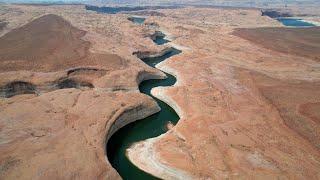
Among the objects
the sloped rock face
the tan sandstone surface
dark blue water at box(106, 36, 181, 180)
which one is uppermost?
the sloped rock face

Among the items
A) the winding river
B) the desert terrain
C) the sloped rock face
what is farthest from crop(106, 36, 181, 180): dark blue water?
the sloped rock face

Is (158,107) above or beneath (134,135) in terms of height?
above

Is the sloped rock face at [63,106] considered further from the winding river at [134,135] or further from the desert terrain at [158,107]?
the winding river at [134,135]

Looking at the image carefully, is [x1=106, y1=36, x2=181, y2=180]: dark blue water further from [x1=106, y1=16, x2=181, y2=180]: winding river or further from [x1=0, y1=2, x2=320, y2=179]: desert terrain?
[x1=0, y1=2, x2=320, y2=179]: desert terrain

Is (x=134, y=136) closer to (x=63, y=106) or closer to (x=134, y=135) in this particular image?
(x=134, y=135)

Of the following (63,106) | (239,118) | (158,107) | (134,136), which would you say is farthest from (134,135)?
(239,118)

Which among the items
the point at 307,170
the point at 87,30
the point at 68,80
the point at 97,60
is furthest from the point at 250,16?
the point at 307,170

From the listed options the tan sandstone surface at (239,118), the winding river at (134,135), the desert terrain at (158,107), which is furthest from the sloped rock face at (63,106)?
the tan sandstone surface at (239,118)

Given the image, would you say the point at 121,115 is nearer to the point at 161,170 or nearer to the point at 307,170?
the point at 161,170
